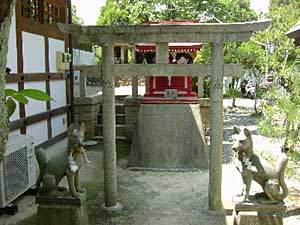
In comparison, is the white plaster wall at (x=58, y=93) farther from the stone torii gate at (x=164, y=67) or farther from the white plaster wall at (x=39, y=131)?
the stone torii gate at (x=164, y=67)

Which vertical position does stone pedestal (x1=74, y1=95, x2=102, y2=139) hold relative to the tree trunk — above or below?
below

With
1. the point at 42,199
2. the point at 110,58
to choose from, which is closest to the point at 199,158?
the point at 110,58

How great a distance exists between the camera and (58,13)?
34.9ft

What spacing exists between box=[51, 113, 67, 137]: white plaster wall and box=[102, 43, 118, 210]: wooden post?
4.56 metres

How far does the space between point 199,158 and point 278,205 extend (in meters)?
Answer: 4.21

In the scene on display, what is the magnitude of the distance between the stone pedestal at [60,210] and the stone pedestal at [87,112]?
20.7 feet

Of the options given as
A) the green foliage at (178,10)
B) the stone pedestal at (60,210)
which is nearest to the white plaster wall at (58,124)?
the stone pedestal at (60,210)

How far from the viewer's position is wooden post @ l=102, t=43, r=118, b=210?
5.95 metres

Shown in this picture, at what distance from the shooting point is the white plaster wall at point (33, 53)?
27.7ft

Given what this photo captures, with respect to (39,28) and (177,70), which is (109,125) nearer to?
(177,70)

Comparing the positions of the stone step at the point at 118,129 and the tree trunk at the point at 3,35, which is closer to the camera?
the tree trunk at the point at 3,35

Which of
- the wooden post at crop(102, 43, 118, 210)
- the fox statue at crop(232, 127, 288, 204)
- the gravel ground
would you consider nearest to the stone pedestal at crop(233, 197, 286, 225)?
the fox statue at crop(232, 127, 288, 204)

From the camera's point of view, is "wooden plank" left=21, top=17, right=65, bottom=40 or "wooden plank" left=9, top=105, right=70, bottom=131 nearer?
"wooden plank" left=9, top=105, right=70, bottom=131

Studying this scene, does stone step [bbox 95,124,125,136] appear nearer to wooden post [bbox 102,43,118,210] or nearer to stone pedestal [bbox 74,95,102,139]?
stone pedestal [bbox 74,95,102,139]
